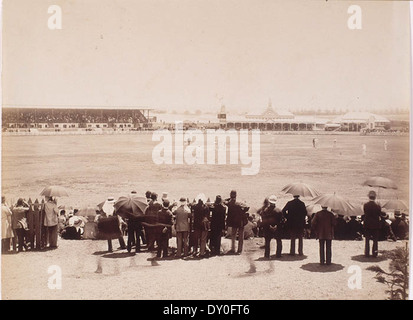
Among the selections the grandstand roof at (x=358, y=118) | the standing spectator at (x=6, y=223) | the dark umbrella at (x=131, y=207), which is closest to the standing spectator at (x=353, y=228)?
the grandstand roof at (x=358, y=118)

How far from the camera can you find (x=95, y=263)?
820cm

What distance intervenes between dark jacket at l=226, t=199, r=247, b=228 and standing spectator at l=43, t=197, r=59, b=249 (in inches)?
127

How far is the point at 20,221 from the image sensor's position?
27.1 feet

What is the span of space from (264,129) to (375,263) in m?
3.32

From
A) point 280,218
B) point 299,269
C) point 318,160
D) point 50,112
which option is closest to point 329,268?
point 299,269

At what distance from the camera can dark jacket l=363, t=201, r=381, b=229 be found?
315 inches

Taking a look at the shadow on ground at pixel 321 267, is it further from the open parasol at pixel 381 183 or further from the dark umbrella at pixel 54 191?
the dark umbrella at pixel 54 191

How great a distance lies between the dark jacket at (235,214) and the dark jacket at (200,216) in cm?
41

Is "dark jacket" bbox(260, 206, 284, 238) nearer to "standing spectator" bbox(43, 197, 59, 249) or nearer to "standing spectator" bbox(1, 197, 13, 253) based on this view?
"standing spectator" bbox(43, 197, 59, 249)

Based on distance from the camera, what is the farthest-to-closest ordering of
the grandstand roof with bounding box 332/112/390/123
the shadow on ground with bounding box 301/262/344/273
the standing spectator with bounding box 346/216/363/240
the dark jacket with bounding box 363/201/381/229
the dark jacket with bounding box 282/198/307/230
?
the grandstand roof with bounding box 332/112/390/123
the standing spectator with bounding box 346/216/363/240
the dark jacket with bounding box 363/201/381/229
the shadow on ground with bounding box 301/262/344/273
the dark jacket with bounding box 282/198/307/230

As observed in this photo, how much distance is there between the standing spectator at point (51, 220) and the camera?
8.27 m

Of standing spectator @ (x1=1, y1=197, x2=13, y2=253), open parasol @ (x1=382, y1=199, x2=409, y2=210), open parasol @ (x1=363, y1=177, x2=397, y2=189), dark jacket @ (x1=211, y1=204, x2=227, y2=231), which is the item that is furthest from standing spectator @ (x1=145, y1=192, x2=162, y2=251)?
open parasol @ (x1=382, y1=199, x2=409, y2=210)

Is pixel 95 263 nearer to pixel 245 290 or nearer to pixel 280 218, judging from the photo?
pixel 245 290

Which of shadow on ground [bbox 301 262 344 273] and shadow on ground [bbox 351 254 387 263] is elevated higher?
shadow on ground [bbox 351 254 387 263]
